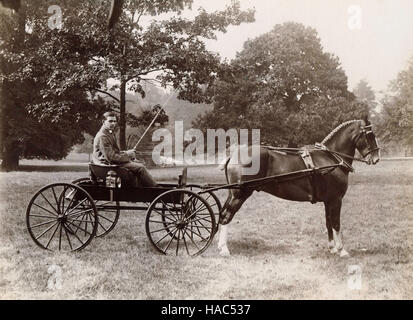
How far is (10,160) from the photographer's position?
845 cm

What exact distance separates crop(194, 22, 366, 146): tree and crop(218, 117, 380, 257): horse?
0.78 m

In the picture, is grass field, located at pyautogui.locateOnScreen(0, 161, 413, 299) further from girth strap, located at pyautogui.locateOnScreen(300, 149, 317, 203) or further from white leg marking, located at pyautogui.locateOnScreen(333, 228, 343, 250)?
girth strap, located at pyautogui.locateOnScreen(300, 149, 317, 203)

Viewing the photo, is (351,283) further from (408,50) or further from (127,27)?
(127,27)

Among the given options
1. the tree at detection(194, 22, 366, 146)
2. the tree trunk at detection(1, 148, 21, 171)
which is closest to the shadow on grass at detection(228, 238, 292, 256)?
the tree at detection(194, 22, 366, 146)

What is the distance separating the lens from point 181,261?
21.0 ft

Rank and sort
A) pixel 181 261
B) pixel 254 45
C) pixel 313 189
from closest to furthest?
pixel 181 261 < pixel 313 189 < pixel 254 45

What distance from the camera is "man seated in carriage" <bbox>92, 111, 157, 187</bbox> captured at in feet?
22.3

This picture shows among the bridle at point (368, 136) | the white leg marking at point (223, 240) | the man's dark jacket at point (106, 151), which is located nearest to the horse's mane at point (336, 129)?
the bridle at point (368, 136)

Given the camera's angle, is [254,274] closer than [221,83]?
Yes

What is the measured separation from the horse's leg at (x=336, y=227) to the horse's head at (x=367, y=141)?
0.92 m

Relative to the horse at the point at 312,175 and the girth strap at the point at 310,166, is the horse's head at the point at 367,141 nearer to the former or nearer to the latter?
the horse at the point at 312,175
